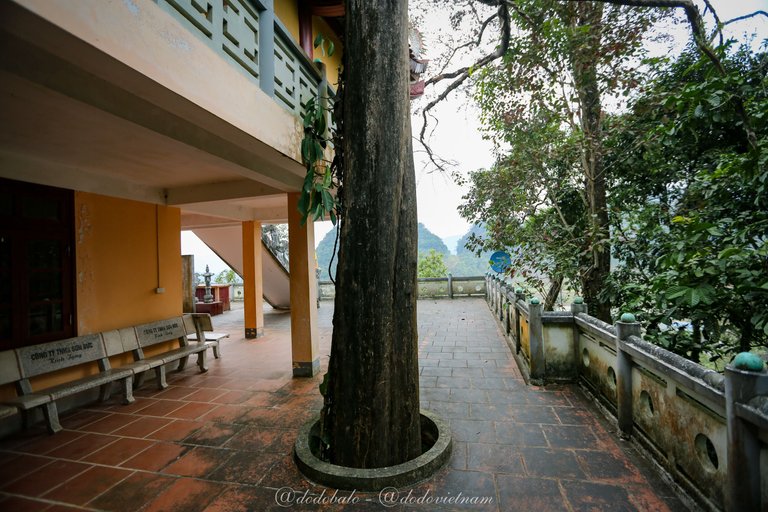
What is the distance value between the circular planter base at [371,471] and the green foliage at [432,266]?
550 inches

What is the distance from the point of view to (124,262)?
5.22 m

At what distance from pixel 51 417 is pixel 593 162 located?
739 centimetres

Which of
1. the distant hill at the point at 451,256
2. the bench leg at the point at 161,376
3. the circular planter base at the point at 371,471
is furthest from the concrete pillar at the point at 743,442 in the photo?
the distant hill at the point at 451,256

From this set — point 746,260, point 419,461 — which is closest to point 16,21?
point 419,461

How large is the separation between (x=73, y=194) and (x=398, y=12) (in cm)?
455

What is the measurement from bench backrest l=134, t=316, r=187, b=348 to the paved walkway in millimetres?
651

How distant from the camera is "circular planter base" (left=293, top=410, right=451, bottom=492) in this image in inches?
102

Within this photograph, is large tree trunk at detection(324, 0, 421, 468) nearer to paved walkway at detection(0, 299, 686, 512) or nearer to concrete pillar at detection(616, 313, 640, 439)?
paved walkway at detection(0, 299, 686, 512)

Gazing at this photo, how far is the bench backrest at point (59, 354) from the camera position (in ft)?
12.5

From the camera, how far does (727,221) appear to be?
330 cm

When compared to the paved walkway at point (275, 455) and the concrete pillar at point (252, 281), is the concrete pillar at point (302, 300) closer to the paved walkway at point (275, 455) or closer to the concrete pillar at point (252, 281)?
the paved walkway at point (275, 455)

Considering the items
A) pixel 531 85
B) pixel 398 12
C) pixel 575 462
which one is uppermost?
pixel 531 85

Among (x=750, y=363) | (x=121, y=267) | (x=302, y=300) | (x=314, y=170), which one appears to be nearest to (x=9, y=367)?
(x=121, y=267)

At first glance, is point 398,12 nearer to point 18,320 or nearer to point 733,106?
point 733,106
